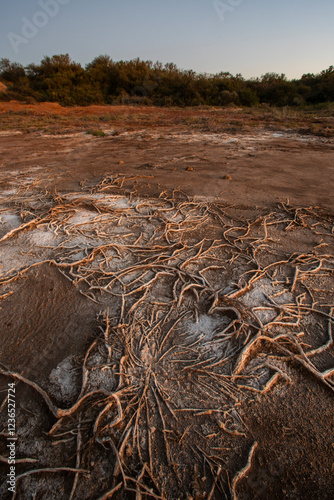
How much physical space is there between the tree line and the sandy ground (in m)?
18.6

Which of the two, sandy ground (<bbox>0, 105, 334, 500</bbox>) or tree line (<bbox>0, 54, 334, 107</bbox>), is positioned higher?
tree line (<bbox>0, 54, 334, 107</bbox>)

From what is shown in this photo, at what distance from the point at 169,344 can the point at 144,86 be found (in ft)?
79.8

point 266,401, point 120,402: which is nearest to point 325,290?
point 266,401

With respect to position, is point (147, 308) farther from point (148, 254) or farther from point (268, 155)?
point (268, 155)

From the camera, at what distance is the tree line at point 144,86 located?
18.8 m

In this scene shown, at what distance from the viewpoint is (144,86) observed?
69.8 feet

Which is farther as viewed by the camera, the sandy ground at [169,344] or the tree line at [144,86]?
the tree line at [144,86]

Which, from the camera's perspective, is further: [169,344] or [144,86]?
[144,86]

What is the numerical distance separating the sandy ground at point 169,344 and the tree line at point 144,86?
61.2ft

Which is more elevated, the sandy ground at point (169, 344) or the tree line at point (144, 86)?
the tree line at point (144, 86)

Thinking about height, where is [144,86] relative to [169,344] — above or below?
above

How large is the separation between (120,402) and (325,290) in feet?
6.14

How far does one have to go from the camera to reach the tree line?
18.8 metres

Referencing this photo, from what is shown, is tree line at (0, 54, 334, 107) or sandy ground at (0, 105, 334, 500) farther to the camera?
tree line at (0, 54, 334, 107)
